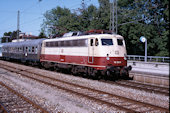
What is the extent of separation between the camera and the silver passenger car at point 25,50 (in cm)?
2303

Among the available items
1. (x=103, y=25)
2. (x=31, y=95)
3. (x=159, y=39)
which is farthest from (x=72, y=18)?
(x=31, y=95)

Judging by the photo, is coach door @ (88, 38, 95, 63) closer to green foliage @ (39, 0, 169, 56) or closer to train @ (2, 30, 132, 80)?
train @ (2, 30, 132, 80)

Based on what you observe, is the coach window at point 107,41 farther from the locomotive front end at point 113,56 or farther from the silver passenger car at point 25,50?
the silver passenger car at point 25,50

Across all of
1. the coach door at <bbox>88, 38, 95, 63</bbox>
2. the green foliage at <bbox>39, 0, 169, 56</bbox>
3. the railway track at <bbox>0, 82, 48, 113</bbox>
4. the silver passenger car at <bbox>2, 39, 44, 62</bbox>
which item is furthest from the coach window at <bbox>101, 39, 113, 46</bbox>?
the green foliage at <bbox>39, 0, 169, 56</bbox>

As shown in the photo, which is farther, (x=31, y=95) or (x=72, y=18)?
(x=72, y=18)

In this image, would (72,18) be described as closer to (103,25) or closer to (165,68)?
(103,25)

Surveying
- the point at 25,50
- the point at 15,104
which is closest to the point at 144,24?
the point at 25,50

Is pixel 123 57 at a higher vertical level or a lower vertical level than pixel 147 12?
lower

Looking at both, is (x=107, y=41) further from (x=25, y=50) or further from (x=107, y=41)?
(x=25, y=50)

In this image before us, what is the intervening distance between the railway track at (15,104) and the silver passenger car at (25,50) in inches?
515

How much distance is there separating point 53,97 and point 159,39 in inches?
1033

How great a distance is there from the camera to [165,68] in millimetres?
19375

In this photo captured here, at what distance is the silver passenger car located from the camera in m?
23.0

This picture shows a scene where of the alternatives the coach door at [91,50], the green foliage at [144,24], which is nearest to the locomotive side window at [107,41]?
the coach door at [91,50]
